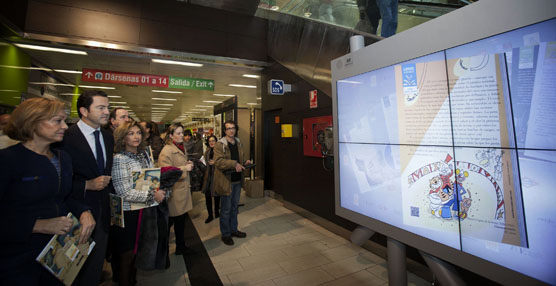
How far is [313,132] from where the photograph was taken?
433 centimetres

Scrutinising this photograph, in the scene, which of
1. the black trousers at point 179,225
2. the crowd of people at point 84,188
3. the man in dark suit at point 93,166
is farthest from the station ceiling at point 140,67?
the man in dark suit at point 93,166

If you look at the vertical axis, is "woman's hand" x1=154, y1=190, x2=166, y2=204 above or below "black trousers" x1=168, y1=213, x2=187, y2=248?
above

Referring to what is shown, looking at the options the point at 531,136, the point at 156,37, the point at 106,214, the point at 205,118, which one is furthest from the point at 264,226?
the point at 205,118

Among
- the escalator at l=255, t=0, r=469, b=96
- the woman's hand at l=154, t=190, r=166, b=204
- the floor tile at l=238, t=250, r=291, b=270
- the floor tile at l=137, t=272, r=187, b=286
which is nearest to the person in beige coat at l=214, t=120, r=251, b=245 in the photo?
the floor tile at l=238, t=250, r=291, b=270

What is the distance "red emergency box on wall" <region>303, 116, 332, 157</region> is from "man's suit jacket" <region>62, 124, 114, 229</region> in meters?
3.13

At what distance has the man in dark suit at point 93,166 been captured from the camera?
1682 millimetres

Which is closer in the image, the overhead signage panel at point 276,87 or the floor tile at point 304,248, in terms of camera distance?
the floor tile at point 304,248

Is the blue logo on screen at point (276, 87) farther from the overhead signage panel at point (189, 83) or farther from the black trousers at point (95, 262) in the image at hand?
the black trousers at point (95, 262)

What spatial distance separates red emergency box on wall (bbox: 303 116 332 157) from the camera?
4047 mm

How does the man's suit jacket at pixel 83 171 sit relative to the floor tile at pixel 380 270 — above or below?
above

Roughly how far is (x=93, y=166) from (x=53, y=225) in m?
0.58

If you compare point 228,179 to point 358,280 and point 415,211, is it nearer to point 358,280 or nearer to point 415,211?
point 358,280

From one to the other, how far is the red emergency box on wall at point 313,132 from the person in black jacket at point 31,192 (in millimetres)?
3352

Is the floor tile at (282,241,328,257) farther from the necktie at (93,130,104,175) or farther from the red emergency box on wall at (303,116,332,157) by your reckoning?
the necktie at (93,130,104,175)
